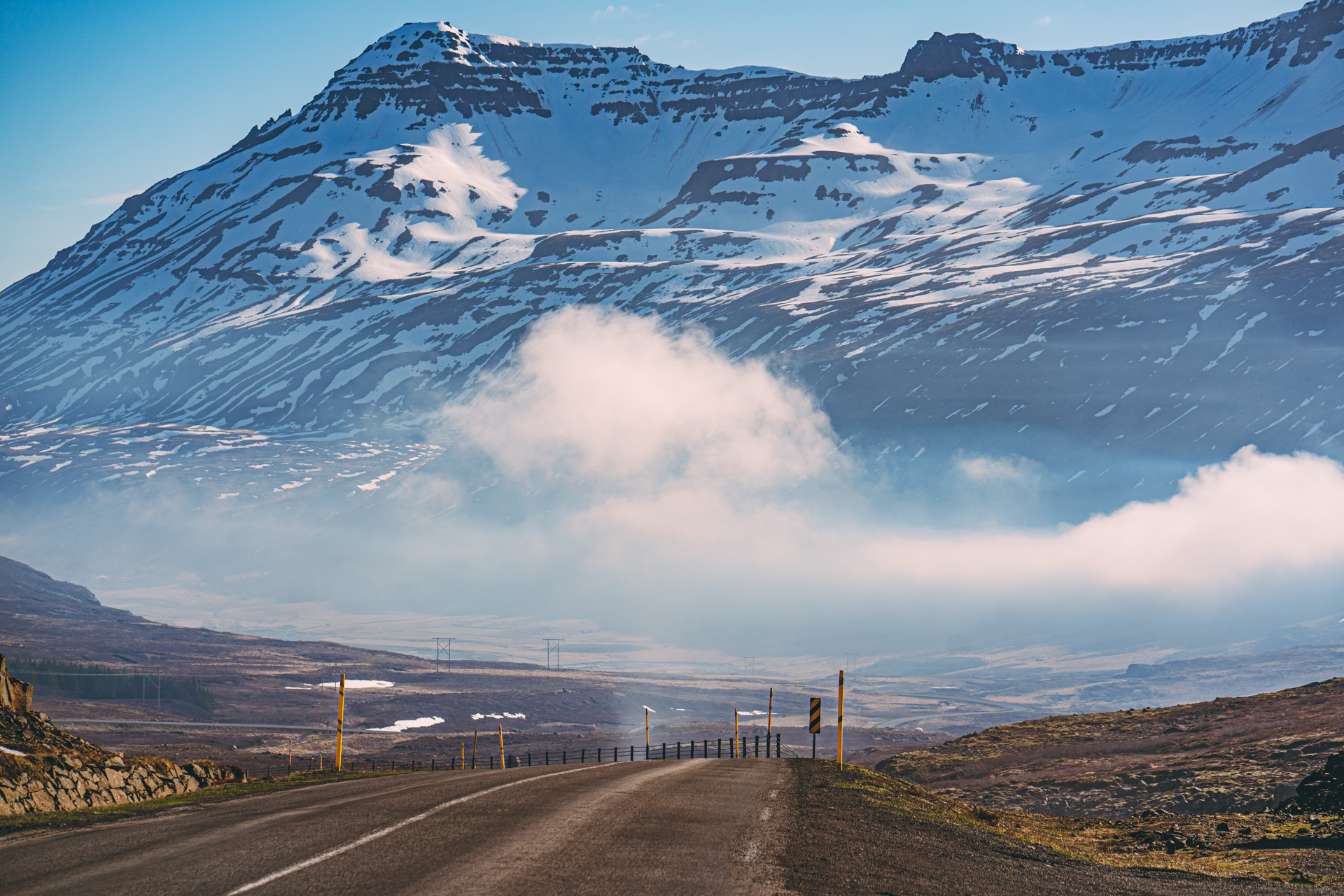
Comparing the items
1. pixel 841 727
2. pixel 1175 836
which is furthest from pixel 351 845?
pixel 841 727

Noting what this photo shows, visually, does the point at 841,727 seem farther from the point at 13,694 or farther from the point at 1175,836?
the point at 13,694

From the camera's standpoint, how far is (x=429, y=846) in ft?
40.8

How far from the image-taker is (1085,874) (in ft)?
42.2

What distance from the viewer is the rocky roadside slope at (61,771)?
1836 centimetres

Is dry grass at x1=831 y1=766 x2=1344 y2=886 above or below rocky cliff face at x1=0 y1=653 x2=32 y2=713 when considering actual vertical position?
below

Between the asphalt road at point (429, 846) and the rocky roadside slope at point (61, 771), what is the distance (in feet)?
9.73

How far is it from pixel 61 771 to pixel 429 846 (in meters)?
11.6

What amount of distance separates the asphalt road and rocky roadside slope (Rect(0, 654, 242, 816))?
296 centimetres

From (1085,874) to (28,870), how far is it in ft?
40.9

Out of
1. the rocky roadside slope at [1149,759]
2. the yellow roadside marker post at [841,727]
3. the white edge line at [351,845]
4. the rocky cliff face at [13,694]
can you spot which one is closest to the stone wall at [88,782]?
the rocky cliff face at [13,694]

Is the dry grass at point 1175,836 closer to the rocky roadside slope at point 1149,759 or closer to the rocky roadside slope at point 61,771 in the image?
the rocky roadside slope at point 1149,759

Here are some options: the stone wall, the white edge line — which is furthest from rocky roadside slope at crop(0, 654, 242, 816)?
the white edge line

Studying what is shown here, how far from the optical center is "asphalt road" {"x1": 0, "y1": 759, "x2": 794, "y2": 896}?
1059 cm

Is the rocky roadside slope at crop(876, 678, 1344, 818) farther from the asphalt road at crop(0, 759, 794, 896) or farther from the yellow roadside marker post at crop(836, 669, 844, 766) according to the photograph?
the asphalt road at crop(0, 759, 794, 896)
